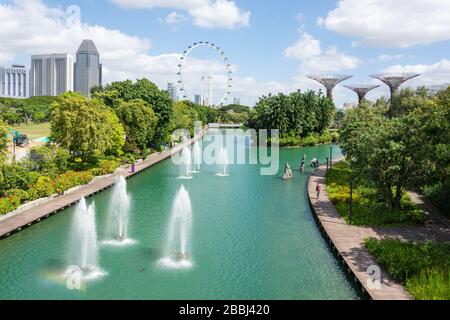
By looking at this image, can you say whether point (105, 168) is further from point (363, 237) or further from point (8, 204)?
point (363, 237)

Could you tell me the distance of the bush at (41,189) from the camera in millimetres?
23823

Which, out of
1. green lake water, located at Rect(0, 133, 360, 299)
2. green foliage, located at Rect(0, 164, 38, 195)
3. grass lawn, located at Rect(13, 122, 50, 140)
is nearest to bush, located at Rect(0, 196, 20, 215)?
green foliage, located at Rect(0, 164, 38, 195)

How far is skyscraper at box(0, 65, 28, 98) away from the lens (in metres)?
180

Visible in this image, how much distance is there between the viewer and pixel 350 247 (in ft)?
56.6

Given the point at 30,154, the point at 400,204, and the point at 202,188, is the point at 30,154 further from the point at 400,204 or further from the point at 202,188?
the point at 400,204

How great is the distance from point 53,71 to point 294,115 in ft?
422

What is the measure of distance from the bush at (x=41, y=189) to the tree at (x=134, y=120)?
15.4 metres

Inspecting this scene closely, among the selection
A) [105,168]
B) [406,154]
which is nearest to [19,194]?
[105,168]

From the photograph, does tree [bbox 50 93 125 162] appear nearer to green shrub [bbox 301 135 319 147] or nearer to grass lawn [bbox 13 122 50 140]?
grass lawn [bbox 13 122 50 140]

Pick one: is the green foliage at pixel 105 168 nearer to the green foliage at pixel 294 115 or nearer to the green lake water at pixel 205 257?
the green lake water at pixel 205 257

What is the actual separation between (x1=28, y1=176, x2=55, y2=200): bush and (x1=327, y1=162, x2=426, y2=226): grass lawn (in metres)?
16.6

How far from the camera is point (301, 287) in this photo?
14.3 m
